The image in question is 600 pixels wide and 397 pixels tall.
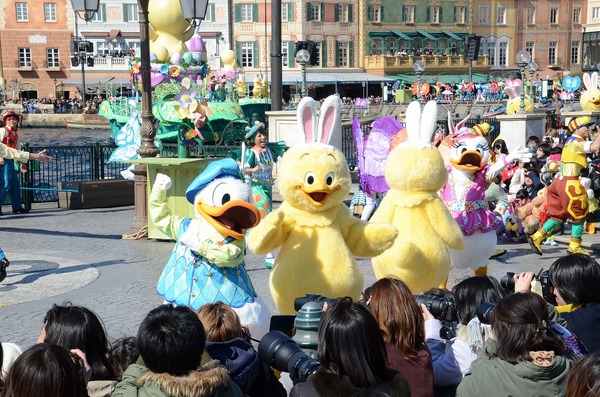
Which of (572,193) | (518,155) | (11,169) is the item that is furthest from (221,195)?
(11,169)

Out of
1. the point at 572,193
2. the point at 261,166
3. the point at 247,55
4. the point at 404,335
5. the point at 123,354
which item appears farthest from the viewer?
the point at 247,55

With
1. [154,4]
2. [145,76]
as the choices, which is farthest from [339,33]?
[145,76]

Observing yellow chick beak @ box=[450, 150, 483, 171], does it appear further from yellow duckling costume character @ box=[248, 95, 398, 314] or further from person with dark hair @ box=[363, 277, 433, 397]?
person with dark hair @ box=[363, 277, 433, 397]

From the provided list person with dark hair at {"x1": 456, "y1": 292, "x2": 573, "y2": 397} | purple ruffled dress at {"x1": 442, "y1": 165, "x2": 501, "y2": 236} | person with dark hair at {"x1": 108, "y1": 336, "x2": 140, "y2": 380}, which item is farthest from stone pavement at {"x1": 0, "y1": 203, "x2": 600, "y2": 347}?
person with dark hair at {"x1": 456, "y1": 292, "x2": 573, "y2": 397}

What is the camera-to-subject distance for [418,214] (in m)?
7.32

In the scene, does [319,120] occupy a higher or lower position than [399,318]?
higher

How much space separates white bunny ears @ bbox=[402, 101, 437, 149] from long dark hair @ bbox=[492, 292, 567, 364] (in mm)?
3691

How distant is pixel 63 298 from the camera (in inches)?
340

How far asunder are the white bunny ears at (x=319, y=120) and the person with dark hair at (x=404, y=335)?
107 inches

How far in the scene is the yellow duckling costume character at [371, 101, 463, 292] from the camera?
281 inches

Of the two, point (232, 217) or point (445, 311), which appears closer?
point (445, 311)

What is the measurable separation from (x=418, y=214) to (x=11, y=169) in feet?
28.7

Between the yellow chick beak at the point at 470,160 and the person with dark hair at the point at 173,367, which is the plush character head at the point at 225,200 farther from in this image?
the yellow chick beak at the point at 470,160

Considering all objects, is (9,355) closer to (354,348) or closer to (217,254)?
(354,348)
